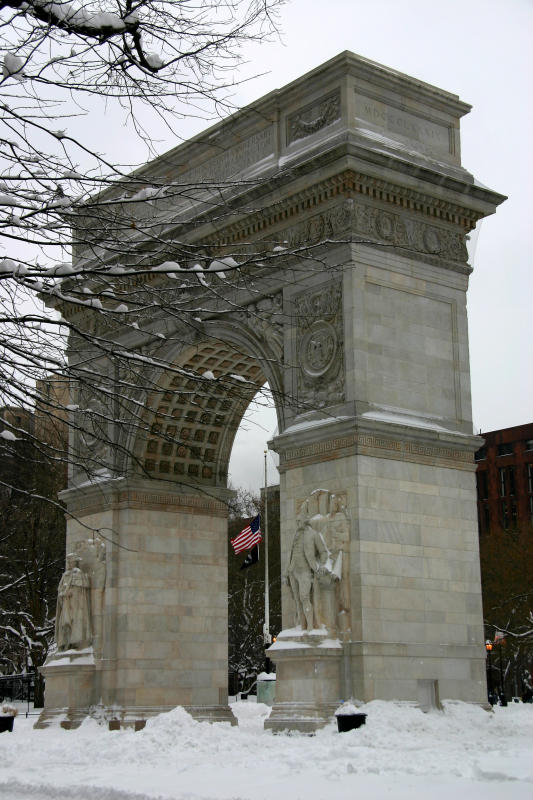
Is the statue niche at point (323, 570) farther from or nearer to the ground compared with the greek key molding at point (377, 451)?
nearer to the ground

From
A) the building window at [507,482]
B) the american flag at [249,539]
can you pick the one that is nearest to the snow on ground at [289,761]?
the american flag at [249,539]

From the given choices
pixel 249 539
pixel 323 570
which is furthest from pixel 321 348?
pixel 249 539

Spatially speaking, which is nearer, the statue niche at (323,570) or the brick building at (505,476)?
the statue niche at (323,570)

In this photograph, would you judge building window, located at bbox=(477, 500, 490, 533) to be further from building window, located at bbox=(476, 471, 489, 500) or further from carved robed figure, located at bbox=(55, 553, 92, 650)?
carved robed figure, located at bbox=(55, 553, 92, 650)

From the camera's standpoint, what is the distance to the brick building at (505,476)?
277 feet

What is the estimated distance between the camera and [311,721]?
22609mm

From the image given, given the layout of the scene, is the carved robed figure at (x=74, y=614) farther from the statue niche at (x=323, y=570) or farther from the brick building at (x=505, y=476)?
the brick building at (x=505, y=476)

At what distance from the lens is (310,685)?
23.0 metres

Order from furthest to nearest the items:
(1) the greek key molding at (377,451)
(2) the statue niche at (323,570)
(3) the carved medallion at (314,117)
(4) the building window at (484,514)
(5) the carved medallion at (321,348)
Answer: (4) the building window at (484,514) < (3) the carved medallion at (314,117) < (5) the carved medallion at (321,348) < (1) the greek key molding at (377,451) < (2) the statue niche at (323,570)

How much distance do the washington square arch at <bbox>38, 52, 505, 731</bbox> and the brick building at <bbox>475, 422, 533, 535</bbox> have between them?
56.2m

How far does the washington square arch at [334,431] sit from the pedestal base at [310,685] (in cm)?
4

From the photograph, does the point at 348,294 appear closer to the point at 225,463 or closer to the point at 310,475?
the point at 310,475

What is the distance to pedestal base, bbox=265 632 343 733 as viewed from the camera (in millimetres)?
22797

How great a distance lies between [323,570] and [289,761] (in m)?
6.16
